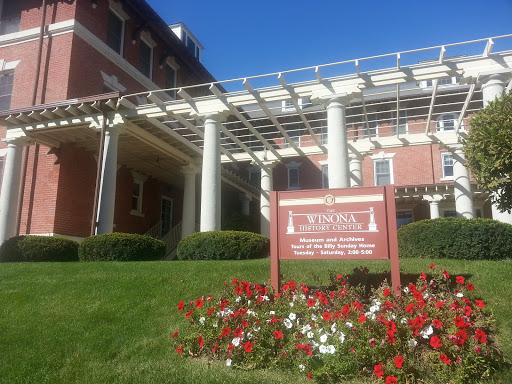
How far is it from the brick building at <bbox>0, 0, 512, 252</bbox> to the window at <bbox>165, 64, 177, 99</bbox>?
115 mm

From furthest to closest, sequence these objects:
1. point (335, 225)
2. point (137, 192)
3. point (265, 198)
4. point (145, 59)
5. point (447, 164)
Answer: point (447, 164) → point (145, 59) → point (137, 192) → point (265, 198) → point (335, 225)

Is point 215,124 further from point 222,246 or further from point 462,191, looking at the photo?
point 462,191

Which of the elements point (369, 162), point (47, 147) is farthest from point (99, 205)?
point (369, 162)

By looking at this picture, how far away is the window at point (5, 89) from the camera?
55.4 ft

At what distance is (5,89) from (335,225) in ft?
53.5

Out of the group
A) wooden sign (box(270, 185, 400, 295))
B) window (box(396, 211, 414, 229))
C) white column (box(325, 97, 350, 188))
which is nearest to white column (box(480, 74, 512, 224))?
white column (box(325, 97, 350, 188))

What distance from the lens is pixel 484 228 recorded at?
9.75 m

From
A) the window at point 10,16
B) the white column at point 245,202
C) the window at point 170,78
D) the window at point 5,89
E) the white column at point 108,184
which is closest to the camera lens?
the white column at point 108,184

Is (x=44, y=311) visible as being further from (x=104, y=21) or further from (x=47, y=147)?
(x=104, y=21)

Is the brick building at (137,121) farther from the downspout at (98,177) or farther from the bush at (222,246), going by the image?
the bush at (222,246)

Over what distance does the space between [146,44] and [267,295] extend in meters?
18.0

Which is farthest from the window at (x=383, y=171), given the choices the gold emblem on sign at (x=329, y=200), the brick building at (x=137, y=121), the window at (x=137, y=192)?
the gold emblem on sign at (x=329, y=200)

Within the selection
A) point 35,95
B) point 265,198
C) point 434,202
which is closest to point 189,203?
point 265,198

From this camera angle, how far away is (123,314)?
6.34m
